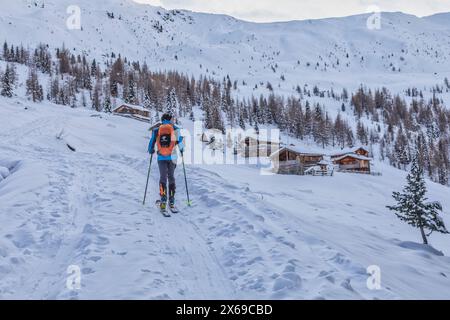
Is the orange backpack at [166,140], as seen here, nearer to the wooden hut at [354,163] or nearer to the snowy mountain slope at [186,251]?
the snowy mountain slope at [186,251]

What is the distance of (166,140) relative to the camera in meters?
9.36

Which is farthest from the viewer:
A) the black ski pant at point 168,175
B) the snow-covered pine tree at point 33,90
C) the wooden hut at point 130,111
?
the snow-covered pine tree at point 33,90

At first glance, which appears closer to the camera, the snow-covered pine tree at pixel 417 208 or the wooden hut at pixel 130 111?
the snow-covered pine tree at pixel 417 208

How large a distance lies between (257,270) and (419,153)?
125059mm

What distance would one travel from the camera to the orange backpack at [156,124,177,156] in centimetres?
934

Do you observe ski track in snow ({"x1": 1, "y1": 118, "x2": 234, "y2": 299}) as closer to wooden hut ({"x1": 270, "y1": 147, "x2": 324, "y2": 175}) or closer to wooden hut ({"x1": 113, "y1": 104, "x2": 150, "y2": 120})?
wooden hut ({"x1": 270, "y1": 147, "x2": 324, "y2": 175})

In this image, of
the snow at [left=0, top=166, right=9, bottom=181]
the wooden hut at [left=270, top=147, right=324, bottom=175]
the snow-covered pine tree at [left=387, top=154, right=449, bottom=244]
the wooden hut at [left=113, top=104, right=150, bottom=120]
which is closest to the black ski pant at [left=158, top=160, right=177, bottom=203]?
the snow at [left=0, top=166, right=9, bottom=181]

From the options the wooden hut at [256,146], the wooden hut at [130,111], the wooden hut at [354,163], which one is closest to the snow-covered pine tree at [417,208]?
the wooden hut at [354,163]

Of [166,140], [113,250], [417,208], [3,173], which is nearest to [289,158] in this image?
[417,208]

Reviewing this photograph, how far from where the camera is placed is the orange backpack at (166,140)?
934 centimetres

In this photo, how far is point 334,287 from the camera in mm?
4664

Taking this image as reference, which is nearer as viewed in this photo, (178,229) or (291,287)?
(291,287)

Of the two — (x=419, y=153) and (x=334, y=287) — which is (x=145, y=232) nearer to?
(x=334, y=287)
